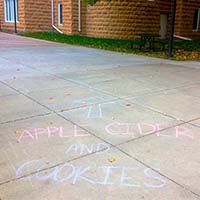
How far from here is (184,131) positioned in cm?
380

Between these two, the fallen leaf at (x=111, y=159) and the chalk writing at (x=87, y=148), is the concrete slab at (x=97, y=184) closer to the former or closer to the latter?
the fallen leaf at (x=111, y=159)

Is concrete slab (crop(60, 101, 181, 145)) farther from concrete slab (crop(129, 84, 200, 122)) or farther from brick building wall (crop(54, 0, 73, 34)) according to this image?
brick building wall (crop(54, 0, 73, 34))

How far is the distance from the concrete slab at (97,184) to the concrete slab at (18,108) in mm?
1529

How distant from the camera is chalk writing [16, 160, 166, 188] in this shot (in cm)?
258

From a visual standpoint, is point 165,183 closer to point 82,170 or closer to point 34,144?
point 82,170

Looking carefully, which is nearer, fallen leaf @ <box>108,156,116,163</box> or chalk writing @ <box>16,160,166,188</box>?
chalk writing @ <box>16,160,166,188</box>

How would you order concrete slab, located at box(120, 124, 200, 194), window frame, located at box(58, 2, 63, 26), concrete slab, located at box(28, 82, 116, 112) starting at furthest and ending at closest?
window frame, located at box(58, 2, 63, 26) < concrete slab, located at box(28, 82, 116, 112) < concrete slab, located at box(120, 124, 200, 194)

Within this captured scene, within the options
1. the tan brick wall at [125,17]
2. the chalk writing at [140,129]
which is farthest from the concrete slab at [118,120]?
the tan brick wall at [125,17]

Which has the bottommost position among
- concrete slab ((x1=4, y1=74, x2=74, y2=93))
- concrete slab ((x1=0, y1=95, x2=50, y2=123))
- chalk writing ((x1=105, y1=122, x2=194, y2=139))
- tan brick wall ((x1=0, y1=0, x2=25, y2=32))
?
chalk writing ((x1=105, y1=122, x2=194, y2=139))

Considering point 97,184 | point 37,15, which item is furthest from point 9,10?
point 97,184

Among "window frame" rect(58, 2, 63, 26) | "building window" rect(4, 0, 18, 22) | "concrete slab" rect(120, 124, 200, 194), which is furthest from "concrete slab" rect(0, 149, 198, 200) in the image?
"building window" rect(4, 0, 18, 22)

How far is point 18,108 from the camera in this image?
460 centimetres

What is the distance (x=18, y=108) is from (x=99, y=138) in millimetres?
1729

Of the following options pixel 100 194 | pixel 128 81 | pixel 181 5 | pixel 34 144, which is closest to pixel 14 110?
pixel 34 144
